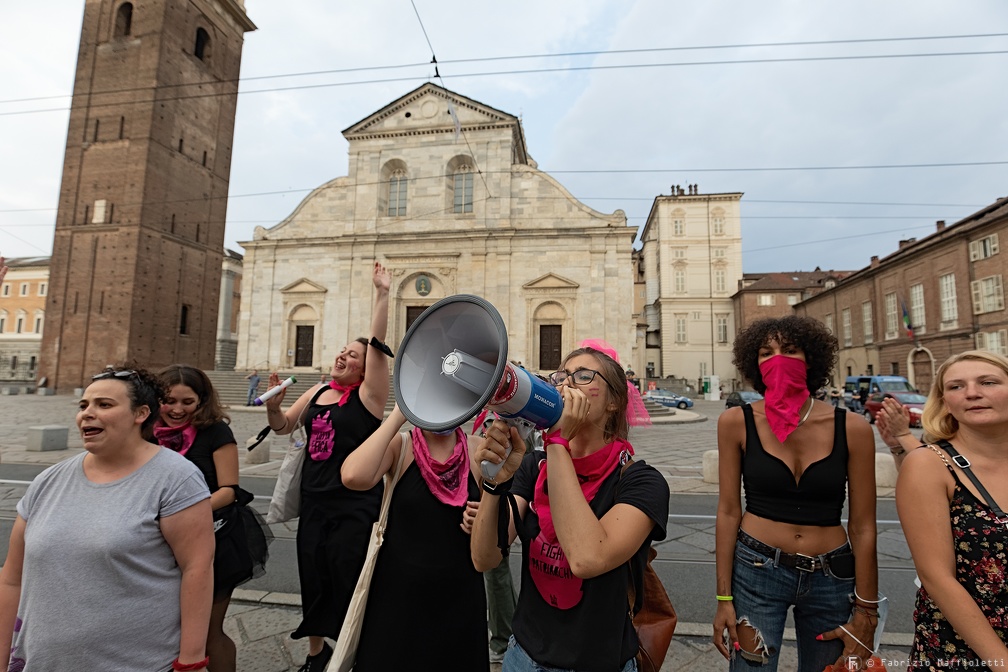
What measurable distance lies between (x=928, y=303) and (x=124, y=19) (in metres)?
50.9

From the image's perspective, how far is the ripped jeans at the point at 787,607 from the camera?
196 centimetres

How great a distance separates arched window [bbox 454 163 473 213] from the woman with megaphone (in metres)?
26.7

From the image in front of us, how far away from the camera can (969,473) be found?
1.67 metres

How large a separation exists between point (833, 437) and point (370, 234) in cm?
2718

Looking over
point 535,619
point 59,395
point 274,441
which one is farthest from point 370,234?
point 535,619

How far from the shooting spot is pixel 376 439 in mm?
1999

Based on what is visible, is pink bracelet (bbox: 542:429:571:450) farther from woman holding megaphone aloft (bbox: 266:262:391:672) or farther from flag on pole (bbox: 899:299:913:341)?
flag on pole (bbox: 899:299:913:341)

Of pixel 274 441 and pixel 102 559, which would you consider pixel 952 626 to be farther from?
pixel 274 441

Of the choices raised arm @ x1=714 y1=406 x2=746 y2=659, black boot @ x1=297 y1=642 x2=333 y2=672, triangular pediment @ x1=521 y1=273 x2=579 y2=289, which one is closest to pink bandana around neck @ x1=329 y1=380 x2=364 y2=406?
black boot @ x1=297 y1=642 x2=333 y2=672

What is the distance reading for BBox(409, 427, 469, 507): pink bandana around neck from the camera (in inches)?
82.3

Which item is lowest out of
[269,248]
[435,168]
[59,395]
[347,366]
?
[59,395]

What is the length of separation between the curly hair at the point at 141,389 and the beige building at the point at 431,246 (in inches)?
905

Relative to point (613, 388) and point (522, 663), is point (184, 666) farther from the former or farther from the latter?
point (613, 388)

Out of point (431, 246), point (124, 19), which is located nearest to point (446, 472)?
point (431, 246)
